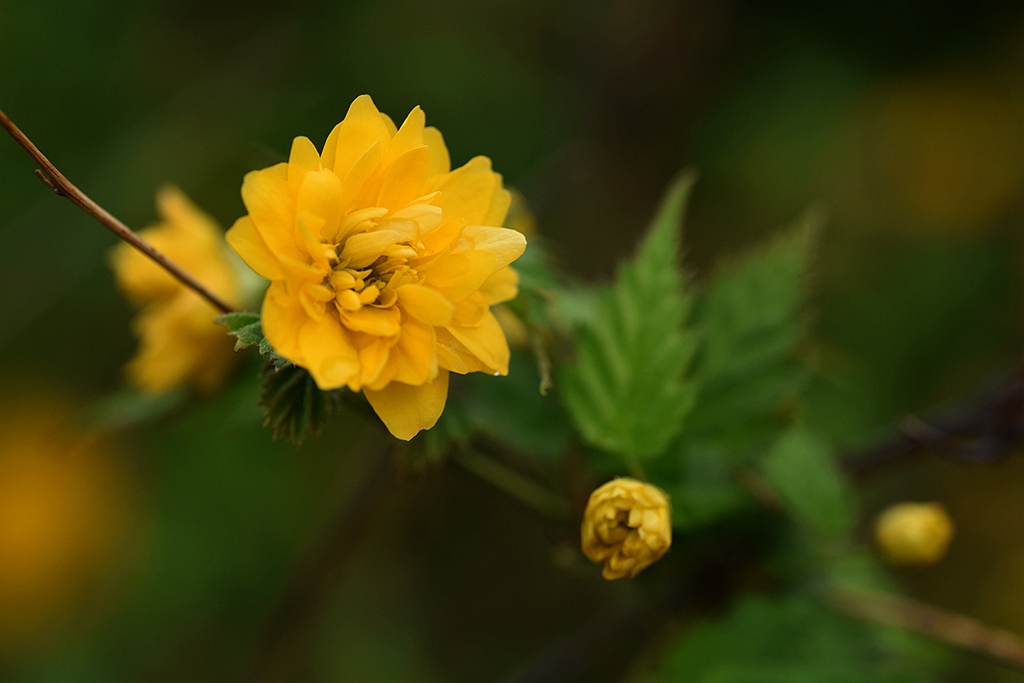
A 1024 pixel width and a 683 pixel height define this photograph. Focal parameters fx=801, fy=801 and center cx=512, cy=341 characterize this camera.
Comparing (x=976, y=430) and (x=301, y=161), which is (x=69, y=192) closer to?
(x=301, y=161)

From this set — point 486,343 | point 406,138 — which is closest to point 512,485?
point 486,343

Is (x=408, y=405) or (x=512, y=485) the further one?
(x=512, y=485)

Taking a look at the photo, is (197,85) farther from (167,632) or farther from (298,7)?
(167,632)

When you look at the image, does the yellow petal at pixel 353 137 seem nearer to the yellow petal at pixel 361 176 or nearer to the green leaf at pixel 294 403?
the yellow petal at pixel 361 176

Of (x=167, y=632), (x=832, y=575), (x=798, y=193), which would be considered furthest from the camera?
(x=798, y=193)

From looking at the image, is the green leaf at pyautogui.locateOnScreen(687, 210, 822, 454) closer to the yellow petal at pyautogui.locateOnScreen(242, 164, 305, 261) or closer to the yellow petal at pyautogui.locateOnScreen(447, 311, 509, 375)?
the yellow petal at pyautogui.locateOnScreen(447, 311, 509, 375)

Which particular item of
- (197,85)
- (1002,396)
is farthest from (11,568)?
(1002,396)
